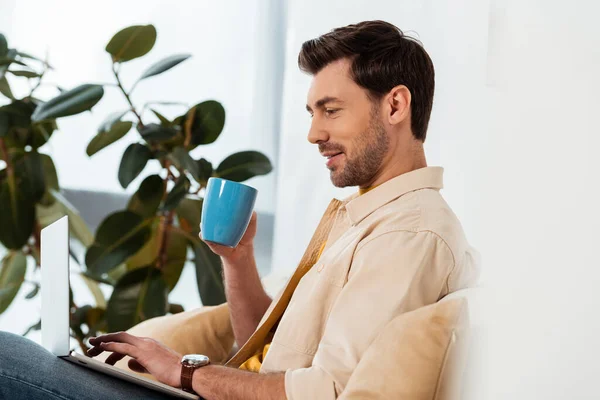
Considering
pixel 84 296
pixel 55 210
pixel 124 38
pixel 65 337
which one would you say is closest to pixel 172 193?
pixel 124 38

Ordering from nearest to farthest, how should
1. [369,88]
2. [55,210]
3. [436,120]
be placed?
[369,88]
[436,120]
[55,210]

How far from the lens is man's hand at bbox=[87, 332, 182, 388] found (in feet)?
3.99

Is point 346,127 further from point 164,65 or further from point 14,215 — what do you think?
point 14,215

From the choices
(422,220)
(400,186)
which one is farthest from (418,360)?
(400,186)

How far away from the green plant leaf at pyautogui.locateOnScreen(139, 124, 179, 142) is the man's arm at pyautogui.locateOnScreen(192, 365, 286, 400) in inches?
38.1

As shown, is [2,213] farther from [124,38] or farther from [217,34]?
[217,34]

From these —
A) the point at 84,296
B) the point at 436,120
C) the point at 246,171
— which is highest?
the point at 436,120

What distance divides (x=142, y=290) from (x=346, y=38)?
1070mm

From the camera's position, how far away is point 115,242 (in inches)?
82.2

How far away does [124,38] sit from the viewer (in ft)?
6.74

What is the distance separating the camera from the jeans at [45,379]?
1.06 m

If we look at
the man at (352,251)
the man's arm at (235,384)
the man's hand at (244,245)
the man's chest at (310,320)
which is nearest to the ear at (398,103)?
the man at (352,251)

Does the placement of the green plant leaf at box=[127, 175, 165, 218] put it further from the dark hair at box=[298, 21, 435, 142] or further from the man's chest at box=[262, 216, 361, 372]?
the man's chest at box=[262, 216, 361, 372]

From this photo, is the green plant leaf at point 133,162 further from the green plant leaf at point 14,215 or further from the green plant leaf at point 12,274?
the green plant leaf at point 12,274
